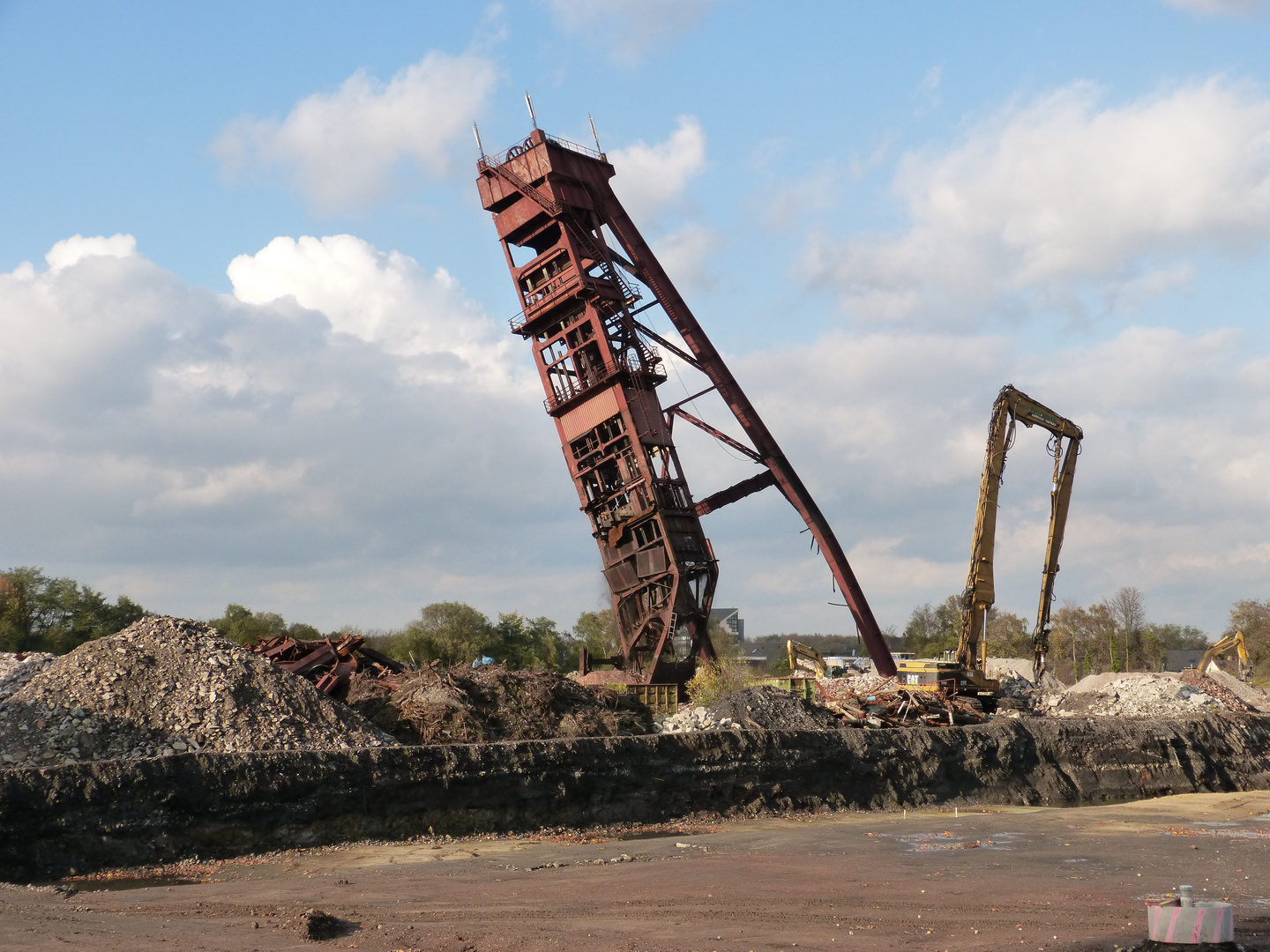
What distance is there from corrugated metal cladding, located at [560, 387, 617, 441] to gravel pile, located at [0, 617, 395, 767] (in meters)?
11.7

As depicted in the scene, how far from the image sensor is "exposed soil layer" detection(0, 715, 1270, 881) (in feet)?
37.4

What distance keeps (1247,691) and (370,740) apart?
29.9m

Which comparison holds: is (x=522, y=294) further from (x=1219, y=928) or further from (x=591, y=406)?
(x=1219, y=928)

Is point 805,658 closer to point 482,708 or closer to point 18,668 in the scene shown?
point 482,708

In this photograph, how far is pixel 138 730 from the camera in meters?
13.3

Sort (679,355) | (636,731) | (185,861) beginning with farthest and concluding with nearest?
1. (679,355)
2. (636,731)
3. (185,861)

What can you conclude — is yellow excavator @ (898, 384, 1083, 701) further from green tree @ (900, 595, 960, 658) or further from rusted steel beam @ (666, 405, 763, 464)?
green tree @ (900, 595, 960, 658)

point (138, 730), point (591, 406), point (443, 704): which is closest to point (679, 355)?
point (591, 406)

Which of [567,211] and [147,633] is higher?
[567,211]

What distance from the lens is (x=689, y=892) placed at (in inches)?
371

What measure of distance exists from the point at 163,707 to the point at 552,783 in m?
4.96

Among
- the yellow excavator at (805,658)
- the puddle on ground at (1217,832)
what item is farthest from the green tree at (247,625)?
the puddle on ground at (1217,832)

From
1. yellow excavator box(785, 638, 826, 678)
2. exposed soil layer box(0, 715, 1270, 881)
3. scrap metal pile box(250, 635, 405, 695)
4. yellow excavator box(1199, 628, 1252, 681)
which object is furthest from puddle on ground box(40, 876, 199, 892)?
yellow excavator box(1199, 628, 1252, 681)

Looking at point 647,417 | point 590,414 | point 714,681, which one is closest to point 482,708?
point 714,681
